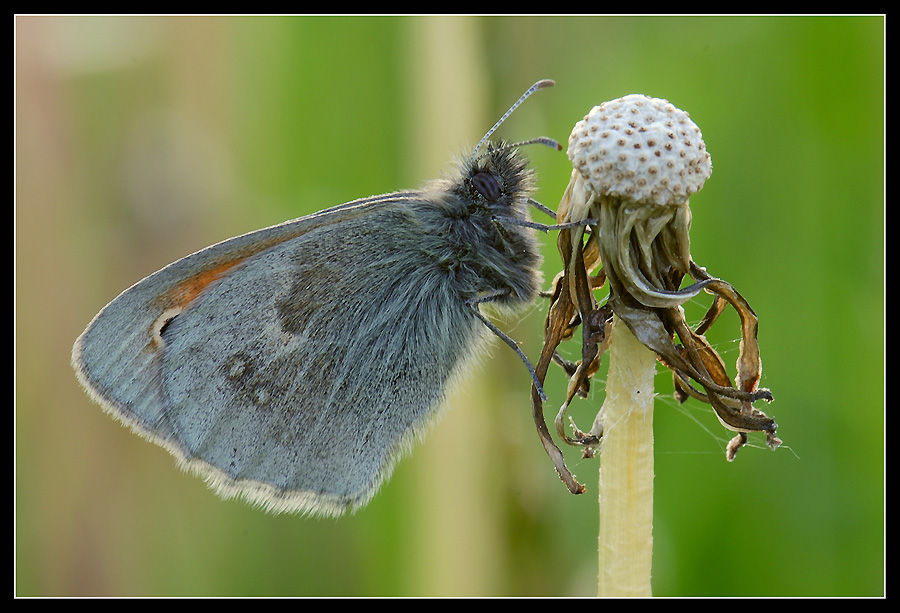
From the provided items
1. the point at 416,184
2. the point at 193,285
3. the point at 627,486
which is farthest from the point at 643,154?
the point at 416,184

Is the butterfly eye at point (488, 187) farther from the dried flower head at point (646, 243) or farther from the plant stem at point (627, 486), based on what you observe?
the plant stem at point (627, 486)

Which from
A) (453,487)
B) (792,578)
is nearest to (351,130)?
(453,487)

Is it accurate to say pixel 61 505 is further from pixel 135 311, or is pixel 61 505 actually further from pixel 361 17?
pixel 361 17

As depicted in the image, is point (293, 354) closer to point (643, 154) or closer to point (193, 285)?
point (193, 285)

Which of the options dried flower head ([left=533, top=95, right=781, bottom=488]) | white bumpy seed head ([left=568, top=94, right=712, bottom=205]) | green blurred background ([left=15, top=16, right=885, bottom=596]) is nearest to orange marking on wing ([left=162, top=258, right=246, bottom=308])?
green blurred background ([left=15, top=16, right=885, bottom=596])

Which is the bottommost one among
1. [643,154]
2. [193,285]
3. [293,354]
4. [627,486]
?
[627,486]

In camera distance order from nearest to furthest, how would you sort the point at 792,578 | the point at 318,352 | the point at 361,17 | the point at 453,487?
the point at 792,578, the point at 318,352, the point at 453,487, the point at 361,17

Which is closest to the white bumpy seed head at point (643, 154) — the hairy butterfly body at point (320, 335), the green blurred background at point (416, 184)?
the hairy butterfly body at point (320, 335)
